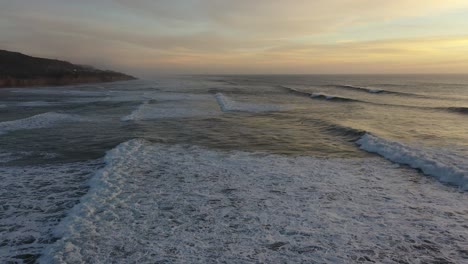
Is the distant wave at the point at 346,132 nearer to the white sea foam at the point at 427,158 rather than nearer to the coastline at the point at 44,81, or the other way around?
the white sea foam at the point at 427,158

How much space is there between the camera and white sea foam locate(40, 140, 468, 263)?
6406 millimetres

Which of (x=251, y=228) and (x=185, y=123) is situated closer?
(x=251, y=228)

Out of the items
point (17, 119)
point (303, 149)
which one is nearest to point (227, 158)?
point (303, 149)

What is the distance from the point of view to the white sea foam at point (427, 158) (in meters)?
11.1

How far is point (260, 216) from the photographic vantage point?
8023 mm

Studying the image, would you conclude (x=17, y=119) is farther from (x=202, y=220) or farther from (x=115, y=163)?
(x=202, y=220)

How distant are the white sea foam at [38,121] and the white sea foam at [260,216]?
33.4 feet

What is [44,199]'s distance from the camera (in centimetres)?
893

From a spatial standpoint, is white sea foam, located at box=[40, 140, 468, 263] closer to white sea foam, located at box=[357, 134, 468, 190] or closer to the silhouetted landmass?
white sea foam, located at box=[357, 134, 468, 190]

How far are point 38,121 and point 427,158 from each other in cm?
2017

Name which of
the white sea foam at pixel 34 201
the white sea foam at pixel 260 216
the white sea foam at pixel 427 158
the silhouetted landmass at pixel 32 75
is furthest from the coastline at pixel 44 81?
the white sea foam at pixel 427 158

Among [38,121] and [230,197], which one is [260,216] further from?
[38,121]

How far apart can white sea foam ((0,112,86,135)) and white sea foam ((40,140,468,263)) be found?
10182 millimetres

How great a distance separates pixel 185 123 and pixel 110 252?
52.9ft
